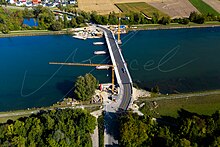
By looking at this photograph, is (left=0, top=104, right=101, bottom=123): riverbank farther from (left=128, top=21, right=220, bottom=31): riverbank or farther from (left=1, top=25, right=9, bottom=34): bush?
(left=128, top=21, right=220, bottom=31): riverbank

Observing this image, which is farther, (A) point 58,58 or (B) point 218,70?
(A) point 58,58

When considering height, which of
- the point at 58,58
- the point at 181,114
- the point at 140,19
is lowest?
the point at 181,114

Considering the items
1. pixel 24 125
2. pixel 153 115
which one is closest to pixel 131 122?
pixel 153 115

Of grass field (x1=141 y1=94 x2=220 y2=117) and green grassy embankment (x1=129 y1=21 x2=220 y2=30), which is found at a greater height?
green grassy embankment (x1=129 y1=21 x2=220 y2=30)

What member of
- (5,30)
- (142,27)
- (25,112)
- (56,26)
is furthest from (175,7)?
(25,112)

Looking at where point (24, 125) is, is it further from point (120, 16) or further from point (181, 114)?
point (120, 16)

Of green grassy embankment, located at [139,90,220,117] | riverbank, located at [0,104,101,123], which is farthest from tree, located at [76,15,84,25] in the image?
green grassy embankment, located at [139,90,220,117]

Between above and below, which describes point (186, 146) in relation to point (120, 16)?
below
